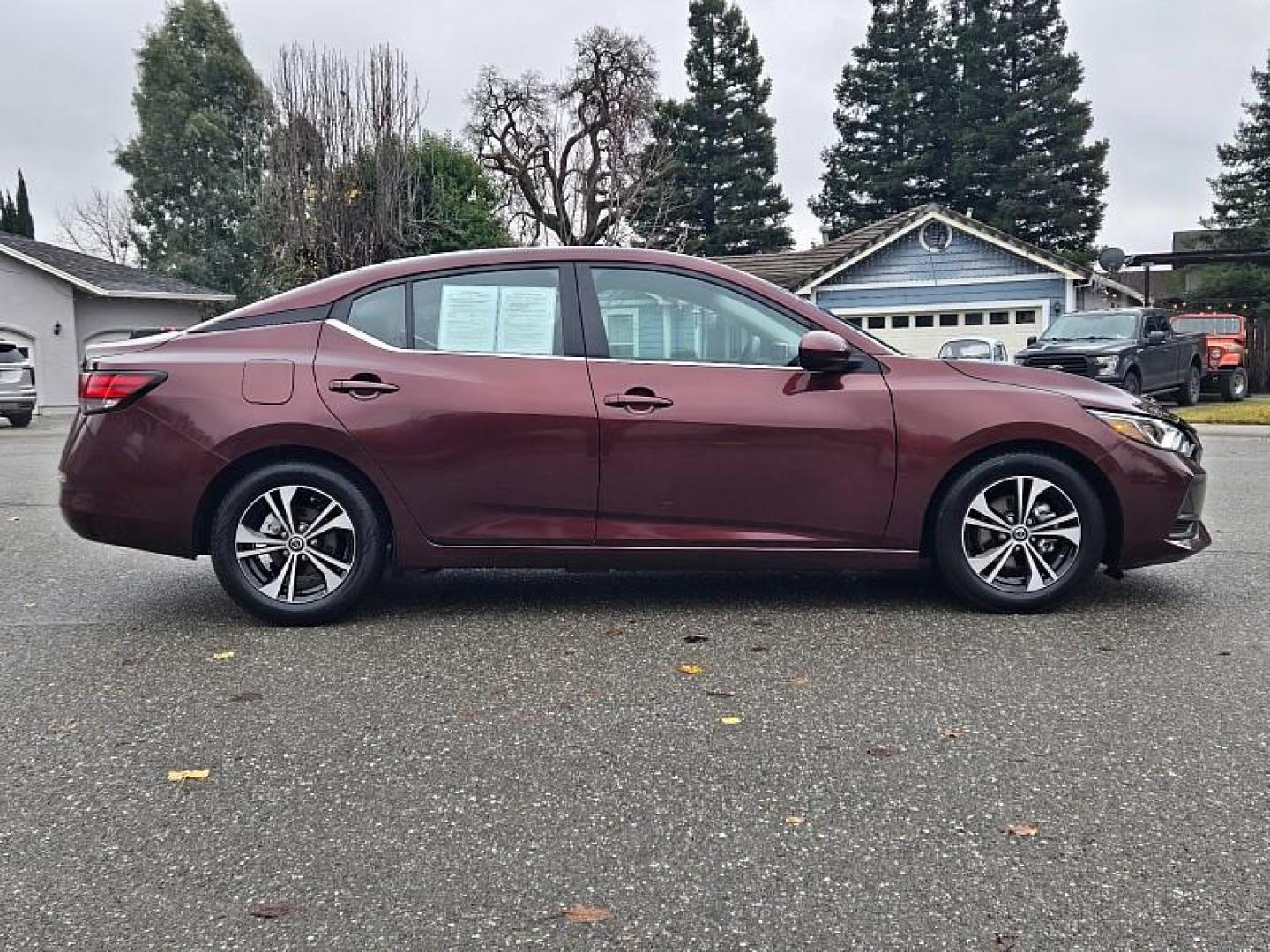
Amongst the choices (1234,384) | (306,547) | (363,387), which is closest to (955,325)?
(1234,384)

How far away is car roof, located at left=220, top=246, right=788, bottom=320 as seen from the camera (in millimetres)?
4707

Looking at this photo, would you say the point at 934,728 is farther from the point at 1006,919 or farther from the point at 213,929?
the point at 213,929

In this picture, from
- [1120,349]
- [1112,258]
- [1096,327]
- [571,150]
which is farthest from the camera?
[571,150]

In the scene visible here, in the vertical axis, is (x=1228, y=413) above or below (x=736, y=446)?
below

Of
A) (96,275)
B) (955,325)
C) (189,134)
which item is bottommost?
(955,325)

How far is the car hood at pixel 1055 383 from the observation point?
15.3ft

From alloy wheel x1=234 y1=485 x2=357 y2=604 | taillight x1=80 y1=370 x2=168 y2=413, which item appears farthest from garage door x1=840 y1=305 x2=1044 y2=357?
taillight x1=80 y1=370 x2=168 y2=413

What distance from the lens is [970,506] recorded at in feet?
15.1

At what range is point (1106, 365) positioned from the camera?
58.0ft

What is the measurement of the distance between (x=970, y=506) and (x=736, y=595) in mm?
1160

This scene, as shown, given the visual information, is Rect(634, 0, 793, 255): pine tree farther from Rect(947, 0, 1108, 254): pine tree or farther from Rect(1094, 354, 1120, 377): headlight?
Rect(1094, 354, 1120, 377): headlight

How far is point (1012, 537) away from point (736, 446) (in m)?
1.26

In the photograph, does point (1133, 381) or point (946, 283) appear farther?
point (946, 283)

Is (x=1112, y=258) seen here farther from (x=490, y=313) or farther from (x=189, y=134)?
(x=189, y=134)
